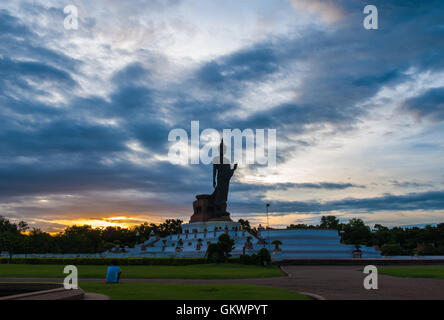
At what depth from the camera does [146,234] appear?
93188 mm

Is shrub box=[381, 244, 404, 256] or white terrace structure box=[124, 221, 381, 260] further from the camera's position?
shrub box=[381, 244, 404, 256]

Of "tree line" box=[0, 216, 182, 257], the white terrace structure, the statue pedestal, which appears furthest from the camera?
the statue pedestal

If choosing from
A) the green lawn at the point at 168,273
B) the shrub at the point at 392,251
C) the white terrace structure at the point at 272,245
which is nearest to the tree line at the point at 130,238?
the shrub at the point at 392,251

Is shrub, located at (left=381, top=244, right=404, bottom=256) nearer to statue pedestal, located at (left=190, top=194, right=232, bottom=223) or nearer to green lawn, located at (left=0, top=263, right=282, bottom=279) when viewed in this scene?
statue pedestal, located at (left=190, top=194, right=232, bottom=223)

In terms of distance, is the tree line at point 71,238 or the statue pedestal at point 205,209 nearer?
the tree line at point 71,238

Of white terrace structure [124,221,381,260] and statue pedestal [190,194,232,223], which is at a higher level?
statue pedestal [190,194,232,223]

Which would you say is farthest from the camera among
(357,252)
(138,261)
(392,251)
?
(392,251)

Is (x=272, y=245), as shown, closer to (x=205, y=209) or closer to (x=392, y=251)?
(x=392, y=251)

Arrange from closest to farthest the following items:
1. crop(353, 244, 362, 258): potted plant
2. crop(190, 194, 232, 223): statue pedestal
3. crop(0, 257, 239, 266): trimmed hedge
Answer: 1. crop(0, 257, 239, 266): trimmed hedge
2. crop(353, 244, 362, 258): potted plant
3. crop(190, 194, 232, 223): statue pedestal

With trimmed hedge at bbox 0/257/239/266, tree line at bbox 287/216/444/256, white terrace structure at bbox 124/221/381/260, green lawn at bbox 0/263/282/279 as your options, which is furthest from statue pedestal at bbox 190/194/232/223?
green lawn at bbox 0/263/282/279

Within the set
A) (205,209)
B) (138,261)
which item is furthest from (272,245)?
(205,209)

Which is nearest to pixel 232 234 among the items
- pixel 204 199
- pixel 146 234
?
pixel 204 199

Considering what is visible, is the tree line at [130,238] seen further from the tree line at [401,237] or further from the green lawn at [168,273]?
the green lawn at [168,273]

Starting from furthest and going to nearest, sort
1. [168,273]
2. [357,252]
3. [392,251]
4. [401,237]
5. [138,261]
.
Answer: [401,237]
[392,251]
[357,252]
[138,261]
[168,273]
